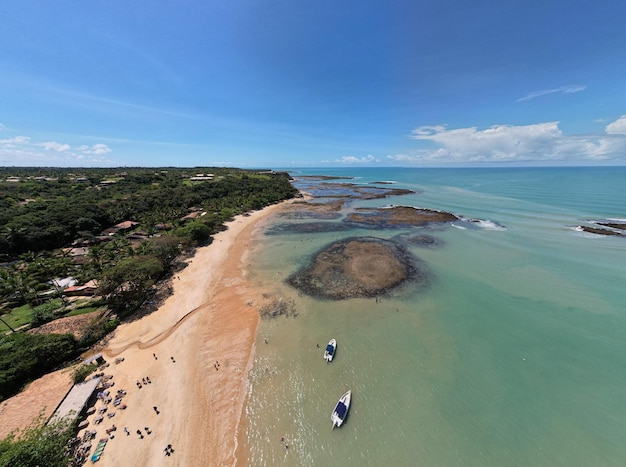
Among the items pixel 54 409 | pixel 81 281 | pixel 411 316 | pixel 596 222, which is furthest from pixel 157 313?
pixel 596 222

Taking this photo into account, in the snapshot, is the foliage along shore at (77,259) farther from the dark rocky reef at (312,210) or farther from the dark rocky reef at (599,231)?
the dark rocky reef at (599,231)

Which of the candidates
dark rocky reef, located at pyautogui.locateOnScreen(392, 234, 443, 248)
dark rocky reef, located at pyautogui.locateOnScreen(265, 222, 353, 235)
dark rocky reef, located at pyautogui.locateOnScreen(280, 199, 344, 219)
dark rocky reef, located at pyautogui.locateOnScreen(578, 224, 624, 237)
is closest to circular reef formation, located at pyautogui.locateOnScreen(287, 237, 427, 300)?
dark rocky reef, located at pyautogui.locateOnScreen(392, 234, 443, 248)

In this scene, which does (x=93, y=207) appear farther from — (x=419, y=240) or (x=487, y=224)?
(x=487, y=224)

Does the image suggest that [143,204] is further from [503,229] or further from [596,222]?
[596,222]

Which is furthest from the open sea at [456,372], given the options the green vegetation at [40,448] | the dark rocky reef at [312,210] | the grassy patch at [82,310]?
the dark rocky reef at [312,210]

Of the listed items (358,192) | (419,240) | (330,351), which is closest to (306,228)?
(419,240)
